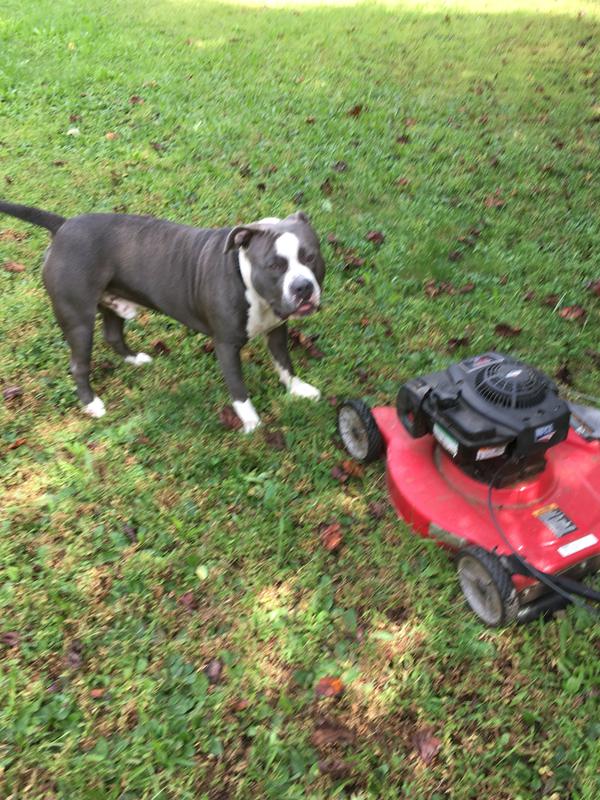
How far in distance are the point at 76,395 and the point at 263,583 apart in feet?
5.91

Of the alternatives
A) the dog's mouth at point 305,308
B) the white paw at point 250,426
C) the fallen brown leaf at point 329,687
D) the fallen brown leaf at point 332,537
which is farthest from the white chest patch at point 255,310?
the fallen brown leaf at point 329,687

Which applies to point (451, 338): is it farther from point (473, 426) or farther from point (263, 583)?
point (263, 583)

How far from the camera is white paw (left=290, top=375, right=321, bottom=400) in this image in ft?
12.3

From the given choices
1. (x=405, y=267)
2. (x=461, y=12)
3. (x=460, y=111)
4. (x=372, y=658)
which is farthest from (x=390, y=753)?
(x=461, y=12)

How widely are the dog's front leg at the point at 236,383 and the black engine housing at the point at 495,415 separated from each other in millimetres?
1135

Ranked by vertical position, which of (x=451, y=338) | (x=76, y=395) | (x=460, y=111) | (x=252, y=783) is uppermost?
(x=460, y=111)

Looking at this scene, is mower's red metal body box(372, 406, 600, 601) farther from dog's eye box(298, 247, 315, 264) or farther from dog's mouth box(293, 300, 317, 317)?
dog's eye box(298, 247, 315, 264)

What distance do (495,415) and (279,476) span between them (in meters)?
1.28

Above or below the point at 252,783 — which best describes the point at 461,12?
above

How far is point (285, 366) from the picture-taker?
377 centimetres

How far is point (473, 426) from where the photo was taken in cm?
238

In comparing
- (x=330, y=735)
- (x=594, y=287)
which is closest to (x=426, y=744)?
(x=330, y=735)

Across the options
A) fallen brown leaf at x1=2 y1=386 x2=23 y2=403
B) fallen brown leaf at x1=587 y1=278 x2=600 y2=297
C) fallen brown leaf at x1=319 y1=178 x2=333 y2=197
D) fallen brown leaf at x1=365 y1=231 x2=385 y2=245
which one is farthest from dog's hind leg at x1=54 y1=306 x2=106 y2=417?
fallen brown leaf at x1=587 y1=278 x2=600 y2=297

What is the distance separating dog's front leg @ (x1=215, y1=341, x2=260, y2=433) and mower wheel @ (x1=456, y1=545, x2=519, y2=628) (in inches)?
55.6
